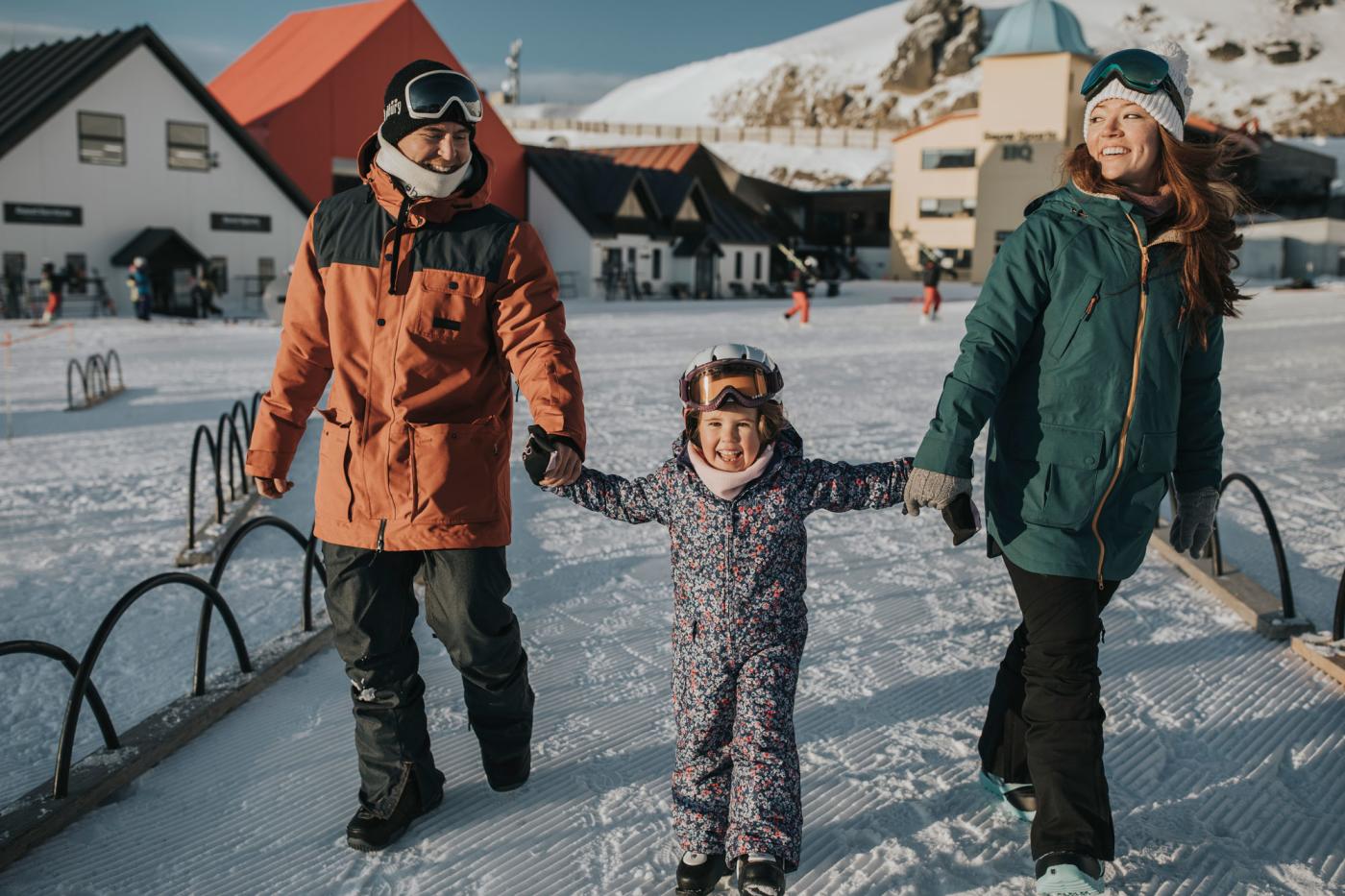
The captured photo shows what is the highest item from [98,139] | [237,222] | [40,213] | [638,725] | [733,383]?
[98,139]

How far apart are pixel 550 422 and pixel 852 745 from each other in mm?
1517

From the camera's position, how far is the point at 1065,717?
257 centimetres

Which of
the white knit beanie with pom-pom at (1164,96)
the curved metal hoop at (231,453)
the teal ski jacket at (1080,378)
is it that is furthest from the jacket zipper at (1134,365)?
the curved metal hoop at (231,453)

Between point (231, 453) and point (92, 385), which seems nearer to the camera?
point (231, 453)

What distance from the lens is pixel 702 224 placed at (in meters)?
41.4

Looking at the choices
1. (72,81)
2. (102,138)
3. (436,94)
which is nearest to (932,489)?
(436,94)

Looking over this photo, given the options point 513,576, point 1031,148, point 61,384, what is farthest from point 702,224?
point 513,576

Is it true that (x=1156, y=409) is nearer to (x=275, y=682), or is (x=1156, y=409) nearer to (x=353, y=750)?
(x=353, y=750)

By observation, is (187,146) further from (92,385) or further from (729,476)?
(729,476)

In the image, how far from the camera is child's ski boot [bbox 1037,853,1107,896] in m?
2.49

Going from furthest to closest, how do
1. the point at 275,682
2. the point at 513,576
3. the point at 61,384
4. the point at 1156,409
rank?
1. the point at 61,384
2. the point at 513,576
3. the point at 275,682
4. the point at 1156,409

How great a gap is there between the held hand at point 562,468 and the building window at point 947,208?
163 feet

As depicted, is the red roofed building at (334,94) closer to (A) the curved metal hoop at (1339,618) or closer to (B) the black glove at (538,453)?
(A) the curved metal hoop at (1339,618)

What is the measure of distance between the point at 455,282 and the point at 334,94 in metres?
34.8
